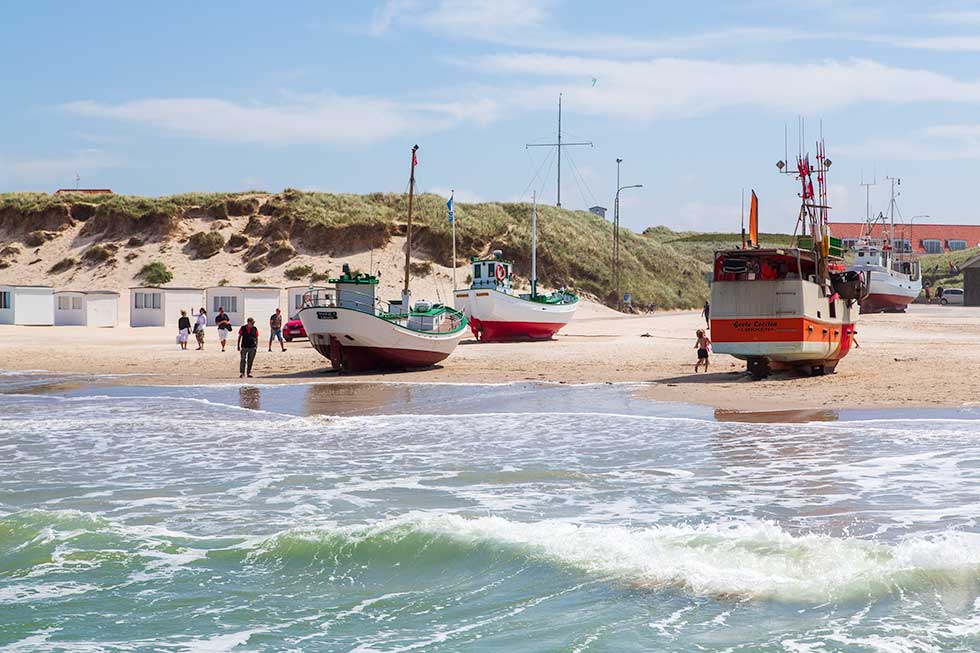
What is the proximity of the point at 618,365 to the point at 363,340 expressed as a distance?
6.97 meters

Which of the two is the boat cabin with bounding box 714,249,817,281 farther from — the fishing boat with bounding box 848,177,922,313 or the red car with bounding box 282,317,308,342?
the fishing boat with bounding box 848,177,922,313

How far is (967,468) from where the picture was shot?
40.9 feet

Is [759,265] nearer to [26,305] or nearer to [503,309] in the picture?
[503,309]

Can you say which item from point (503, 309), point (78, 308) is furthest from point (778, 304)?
point (78, 308)

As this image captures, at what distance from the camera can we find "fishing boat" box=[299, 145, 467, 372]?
85.7ft

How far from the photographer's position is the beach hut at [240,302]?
47.6 metres

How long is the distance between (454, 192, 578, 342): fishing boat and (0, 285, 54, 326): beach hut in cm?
2004

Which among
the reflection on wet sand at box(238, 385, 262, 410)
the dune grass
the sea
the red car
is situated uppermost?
the dune grass

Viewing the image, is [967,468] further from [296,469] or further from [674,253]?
[674,253]

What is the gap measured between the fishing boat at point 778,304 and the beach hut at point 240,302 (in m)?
29.4

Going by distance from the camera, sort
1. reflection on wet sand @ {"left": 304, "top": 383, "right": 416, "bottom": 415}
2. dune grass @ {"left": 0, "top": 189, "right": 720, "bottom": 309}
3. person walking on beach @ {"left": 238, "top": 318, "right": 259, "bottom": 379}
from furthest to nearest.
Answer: dune grass @ {"left": 0, "top": 189, "right": 720, "bottom": 309}, person walking on beach @ {"left": 238, "top": 318, "right": 259, "bottom": 379}, reflection on wet sand @ {"left": 304, "top": 383, "right": 416, "bottom": 415}

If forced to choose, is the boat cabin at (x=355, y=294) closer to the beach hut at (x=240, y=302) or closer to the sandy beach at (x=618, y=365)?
the sandy beach at (x=618, y=365)

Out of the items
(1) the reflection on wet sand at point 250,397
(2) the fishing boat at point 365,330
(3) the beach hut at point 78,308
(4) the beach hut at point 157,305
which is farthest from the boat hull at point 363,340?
(3) the beach hut at point 78,308

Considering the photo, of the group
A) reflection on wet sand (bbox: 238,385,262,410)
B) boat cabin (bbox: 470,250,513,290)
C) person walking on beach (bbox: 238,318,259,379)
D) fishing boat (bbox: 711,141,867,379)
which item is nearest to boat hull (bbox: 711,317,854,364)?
fishing boat (bbox: 711,141,867,379)
